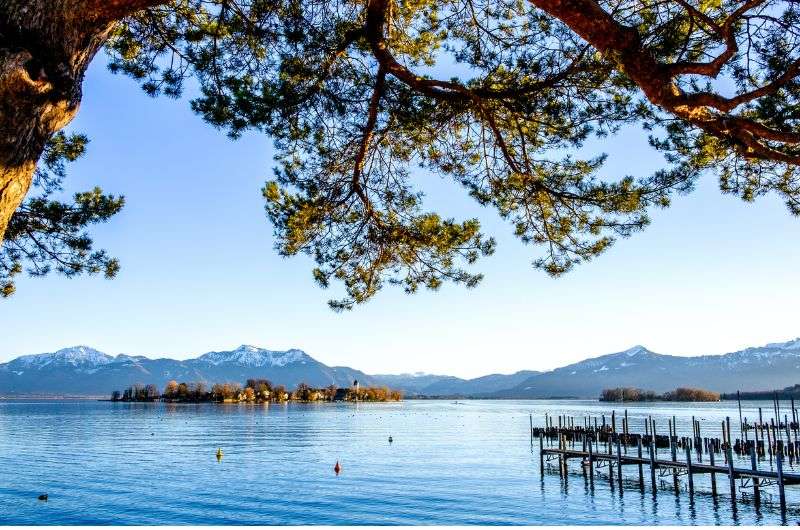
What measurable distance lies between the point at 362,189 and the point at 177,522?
796 inches

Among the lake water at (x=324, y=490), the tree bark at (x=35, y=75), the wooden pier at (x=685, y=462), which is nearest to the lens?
the tree bark at (x=35, y=75)

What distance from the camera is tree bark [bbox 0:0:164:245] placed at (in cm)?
341

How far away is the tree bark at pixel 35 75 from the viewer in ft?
11.2

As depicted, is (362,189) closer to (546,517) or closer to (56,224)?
(56,224)

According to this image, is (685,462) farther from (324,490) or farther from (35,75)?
(35,75)

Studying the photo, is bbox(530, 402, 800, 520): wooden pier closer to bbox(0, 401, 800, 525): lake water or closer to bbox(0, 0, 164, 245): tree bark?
bbox(0, 401, 800, 525): lake water

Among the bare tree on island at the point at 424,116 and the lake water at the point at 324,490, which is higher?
the bare tree on island at the point at 424,116

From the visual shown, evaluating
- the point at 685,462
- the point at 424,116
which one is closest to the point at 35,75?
the point at 424,116

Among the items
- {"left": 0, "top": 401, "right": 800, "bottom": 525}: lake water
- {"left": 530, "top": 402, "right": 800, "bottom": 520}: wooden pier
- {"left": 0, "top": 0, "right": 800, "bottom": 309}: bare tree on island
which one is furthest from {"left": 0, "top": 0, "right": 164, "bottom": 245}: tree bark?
{"left": 530, "top": 402, "right": 800, "bottom": 520}: wooden pier

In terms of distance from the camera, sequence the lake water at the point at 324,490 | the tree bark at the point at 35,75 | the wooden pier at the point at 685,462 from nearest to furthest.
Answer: the tree bark at the point at 35,75
the lake water at the point at 324,490
the wooden pier at the point at 685,462

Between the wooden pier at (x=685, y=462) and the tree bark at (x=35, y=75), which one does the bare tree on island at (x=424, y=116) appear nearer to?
the tree bark at (x=35, y=75)

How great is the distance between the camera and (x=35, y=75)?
352 cm

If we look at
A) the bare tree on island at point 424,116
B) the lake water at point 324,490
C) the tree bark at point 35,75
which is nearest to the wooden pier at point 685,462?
the lake water at point 324,490

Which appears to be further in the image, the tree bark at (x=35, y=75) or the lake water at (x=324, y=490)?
the lake water at (x=324, y=490)
